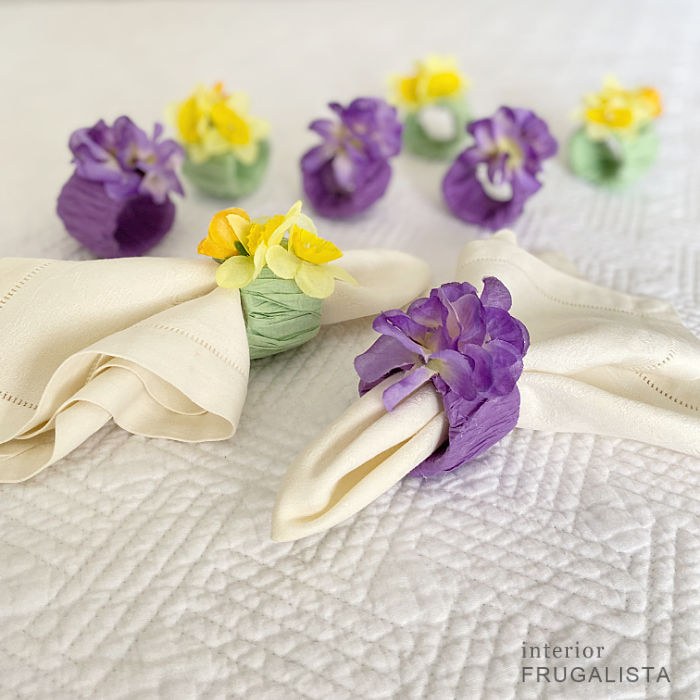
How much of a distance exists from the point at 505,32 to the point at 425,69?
434 millimetres

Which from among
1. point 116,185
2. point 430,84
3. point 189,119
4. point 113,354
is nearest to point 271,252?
point 113,354

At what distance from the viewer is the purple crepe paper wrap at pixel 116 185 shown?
70cm

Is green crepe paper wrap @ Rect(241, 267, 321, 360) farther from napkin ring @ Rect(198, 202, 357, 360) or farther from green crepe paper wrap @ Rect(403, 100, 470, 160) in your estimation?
green crepe paper wrap @ Rect(403, 100, 470, 160)

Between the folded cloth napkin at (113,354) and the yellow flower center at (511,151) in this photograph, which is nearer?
A: the folded cloth napkin at (113,354)

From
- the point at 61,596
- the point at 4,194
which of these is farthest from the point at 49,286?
the point at 4,194

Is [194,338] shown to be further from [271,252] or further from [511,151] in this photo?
[511,151]

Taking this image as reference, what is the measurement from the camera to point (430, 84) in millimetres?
938

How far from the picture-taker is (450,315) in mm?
485

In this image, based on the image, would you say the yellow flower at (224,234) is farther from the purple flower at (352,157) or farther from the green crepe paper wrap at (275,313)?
the purple flower at (352,157)

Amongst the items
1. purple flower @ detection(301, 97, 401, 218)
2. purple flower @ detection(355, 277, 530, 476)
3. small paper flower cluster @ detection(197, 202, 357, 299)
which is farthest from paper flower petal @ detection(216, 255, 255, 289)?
purple flower @ detection(301, 97, 401, 218)

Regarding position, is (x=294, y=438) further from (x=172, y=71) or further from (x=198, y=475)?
(x=172, y=71)

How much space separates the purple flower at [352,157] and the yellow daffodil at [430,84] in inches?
5.6

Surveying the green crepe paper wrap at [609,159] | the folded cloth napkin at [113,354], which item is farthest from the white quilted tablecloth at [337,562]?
the green crepe paper wrap at [609,159]

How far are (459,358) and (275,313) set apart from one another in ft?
0.56
